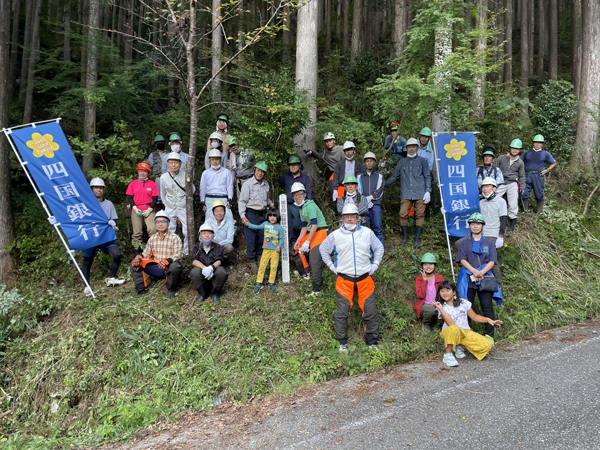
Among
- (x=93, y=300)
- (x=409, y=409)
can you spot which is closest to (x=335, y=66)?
(x=93, y=300)

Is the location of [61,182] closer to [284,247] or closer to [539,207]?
Result: [284,247]

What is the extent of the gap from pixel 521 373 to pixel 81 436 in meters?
5.60

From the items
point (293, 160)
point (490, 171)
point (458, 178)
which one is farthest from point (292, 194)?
point (490, 171)

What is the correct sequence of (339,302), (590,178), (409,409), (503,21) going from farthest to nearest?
1. (503,21)
2. (590,178)
3. (339,302)
4. (409,409)

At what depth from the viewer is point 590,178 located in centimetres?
1037

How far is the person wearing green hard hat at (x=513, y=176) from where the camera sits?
8352 millimetres

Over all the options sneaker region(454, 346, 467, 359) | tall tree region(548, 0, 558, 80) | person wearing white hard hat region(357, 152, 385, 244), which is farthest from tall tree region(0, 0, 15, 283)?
tall tree region(548, 0, 558, 80)

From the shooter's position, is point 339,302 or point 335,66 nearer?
point 339,302

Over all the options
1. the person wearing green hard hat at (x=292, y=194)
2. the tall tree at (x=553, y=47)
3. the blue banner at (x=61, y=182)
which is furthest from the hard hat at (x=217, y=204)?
the tall tree at (x=553, y=47)

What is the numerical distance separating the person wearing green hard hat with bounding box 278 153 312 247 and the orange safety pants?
1.94 m

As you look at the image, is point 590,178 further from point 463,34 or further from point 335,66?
point 335,66

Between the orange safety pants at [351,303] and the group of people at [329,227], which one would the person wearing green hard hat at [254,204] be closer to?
the group of people at [329,227]

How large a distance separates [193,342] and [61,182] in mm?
3850

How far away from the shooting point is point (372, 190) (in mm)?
7789
